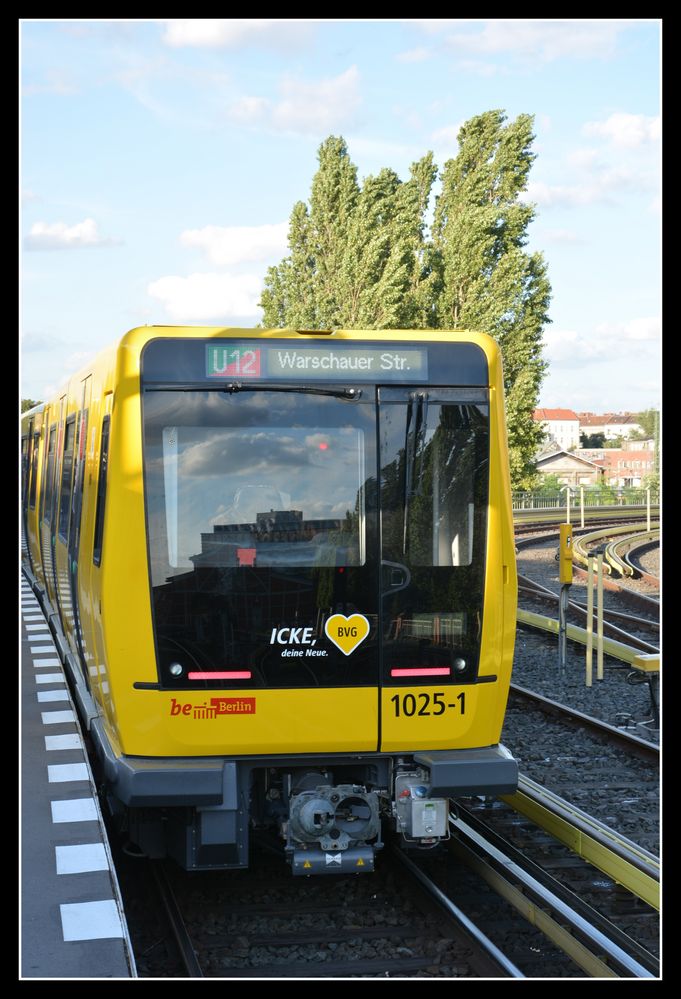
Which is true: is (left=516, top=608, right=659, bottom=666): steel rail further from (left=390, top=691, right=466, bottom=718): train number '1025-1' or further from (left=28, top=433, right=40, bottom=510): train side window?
(left=28, top=433, right=40, bottom=510): train side window

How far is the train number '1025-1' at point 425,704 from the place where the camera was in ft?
20.9

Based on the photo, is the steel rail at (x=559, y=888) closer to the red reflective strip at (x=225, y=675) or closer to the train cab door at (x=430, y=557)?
the train cab door at (x=430, y=557)

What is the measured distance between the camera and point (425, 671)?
6.41m

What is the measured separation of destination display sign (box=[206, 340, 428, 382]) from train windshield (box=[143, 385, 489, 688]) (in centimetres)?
9

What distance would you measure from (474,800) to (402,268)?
23.8m

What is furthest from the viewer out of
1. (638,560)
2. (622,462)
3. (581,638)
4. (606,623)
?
(622,462)

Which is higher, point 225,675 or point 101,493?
point 101,493

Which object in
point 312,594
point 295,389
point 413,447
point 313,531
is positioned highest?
point 295,389

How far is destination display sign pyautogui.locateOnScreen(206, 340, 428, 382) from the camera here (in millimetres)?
6312

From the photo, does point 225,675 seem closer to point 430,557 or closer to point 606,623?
point 430,557

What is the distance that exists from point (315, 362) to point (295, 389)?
19 centimetres

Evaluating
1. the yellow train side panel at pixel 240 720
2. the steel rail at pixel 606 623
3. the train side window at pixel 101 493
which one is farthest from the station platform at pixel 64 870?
the steel rail at pixel 606 623

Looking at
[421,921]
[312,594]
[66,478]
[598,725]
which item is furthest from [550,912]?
[66,478]

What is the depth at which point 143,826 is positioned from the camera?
6.57 meters
